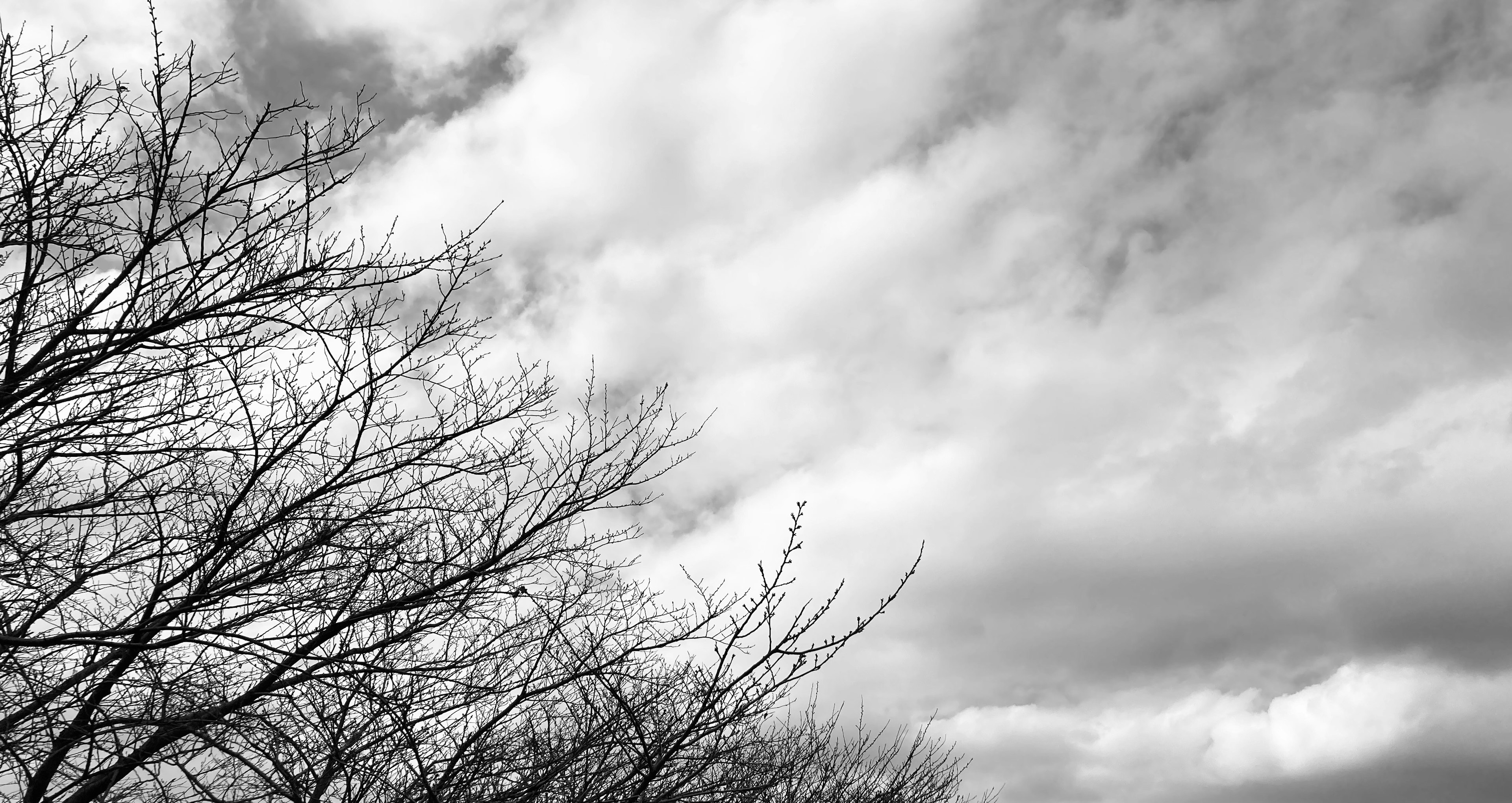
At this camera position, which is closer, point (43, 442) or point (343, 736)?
point (43, 442)

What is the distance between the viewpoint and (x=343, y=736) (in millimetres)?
6184

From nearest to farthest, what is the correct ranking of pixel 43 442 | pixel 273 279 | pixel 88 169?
pixel 43 442 < pixel 88 169 < pixel 273 279

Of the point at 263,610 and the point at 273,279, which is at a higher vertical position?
the point at 273,279

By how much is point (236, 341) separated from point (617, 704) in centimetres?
276

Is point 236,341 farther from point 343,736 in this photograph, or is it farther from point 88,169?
point 343,736

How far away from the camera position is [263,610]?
5652 mm

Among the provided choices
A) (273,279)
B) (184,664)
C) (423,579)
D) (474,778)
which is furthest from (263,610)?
(273,279)

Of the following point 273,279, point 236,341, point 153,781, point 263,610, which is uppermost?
point 273,279

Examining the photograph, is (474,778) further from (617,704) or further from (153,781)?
(153,781)

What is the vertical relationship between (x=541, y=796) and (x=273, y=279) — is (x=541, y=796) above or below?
below

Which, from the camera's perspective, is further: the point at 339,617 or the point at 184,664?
the point at 339,617

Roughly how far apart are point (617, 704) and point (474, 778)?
83cm

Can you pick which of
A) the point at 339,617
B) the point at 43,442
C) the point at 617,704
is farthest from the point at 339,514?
the point at 617,704

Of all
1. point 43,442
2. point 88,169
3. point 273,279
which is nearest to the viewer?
point 43,442
